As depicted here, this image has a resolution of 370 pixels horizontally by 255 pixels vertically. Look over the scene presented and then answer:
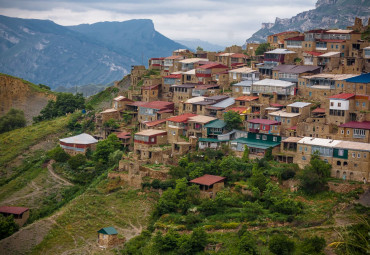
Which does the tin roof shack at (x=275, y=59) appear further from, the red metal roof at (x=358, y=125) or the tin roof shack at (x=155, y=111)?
the red metal roof at (x=358, y=125)

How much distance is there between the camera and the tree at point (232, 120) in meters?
38.2

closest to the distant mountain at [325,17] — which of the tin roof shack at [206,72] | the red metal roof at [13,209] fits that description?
the tin roof shack at [206,72]

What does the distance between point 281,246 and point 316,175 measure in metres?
6.59

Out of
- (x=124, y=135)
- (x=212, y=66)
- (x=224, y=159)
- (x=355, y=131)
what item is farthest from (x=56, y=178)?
(x=355, y=131)

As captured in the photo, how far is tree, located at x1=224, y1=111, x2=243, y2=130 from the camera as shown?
3822cm

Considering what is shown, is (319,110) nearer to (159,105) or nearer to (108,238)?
(159,105)

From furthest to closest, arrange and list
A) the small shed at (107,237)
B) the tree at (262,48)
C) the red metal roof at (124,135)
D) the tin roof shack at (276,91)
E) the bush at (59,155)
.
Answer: the tree at (262,48) → the bush at (59,155) → the red metal roof at (124,135) → the tin roof shack at (276,91) → the small shed at (107,237)

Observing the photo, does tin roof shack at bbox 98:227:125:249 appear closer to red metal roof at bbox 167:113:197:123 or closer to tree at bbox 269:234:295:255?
tree at bbox 269:234:295:255

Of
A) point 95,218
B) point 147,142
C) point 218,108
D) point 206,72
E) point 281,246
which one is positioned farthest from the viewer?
point 206,72

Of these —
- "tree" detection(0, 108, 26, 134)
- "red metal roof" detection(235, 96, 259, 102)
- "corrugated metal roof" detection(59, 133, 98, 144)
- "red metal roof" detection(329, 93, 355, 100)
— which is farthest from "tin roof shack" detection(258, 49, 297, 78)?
"tree" detection(0, 108, 26, 134)

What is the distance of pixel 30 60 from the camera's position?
196 meters

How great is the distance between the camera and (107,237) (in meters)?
31.5

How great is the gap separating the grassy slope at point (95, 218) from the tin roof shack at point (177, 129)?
5.26 metres

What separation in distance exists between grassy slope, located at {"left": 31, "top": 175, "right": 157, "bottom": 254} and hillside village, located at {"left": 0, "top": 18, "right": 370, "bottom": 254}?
0.08 metres
